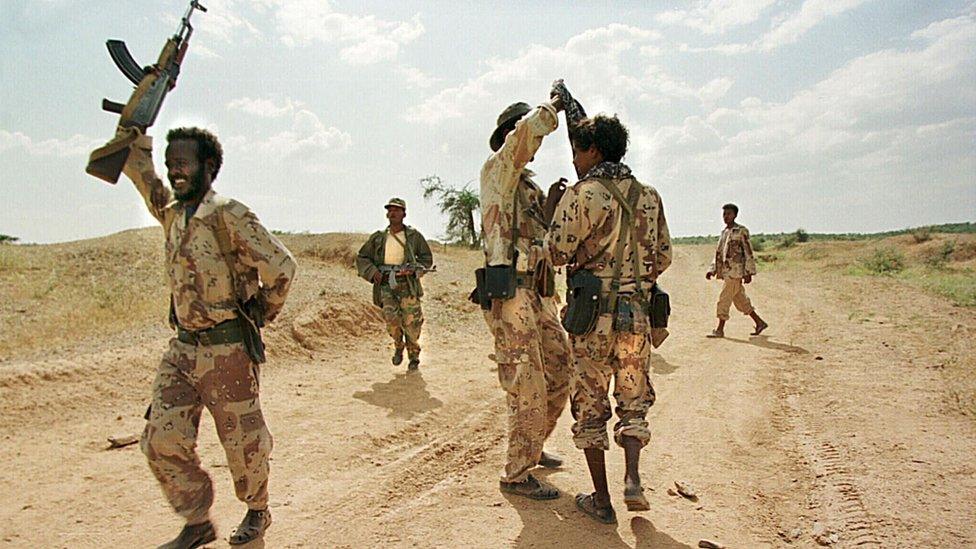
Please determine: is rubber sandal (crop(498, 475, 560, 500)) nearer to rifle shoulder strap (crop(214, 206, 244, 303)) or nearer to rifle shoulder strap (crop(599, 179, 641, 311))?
rifle shoulder strap (crop(599, 179, 641, 311))

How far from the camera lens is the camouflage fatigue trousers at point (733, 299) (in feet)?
35.1

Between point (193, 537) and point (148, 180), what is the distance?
199 cm

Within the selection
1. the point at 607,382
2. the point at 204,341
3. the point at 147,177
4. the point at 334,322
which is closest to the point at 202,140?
the point at 147,177

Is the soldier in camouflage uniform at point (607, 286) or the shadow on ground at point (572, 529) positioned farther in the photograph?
the soldier in camouflage uniform at point (607, 286)

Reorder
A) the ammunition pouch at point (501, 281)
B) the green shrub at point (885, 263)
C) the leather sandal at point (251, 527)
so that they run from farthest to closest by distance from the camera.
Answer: the green shrub at point (885, 263), the ammunition pouch at point (501, 281), the leather sandal at point (251, 527)

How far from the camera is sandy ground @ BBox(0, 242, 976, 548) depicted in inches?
154

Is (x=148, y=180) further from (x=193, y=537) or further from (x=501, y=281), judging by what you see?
(x=501, y=281)

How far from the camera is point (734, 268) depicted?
34.9ft

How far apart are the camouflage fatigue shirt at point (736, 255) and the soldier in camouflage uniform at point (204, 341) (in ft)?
28.5

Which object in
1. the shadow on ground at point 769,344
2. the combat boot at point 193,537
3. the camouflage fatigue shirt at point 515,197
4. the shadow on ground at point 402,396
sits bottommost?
the shadow on ground at point 402,396

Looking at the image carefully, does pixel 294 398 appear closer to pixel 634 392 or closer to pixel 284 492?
pixel 284 492

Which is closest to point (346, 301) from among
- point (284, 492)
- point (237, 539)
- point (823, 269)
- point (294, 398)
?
point (294, 398)

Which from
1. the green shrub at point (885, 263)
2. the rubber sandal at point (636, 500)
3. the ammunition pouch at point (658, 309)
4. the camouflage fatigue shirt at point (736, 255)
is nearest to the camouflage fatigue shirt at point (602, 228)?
the ammunition pouch at point (658, 309)

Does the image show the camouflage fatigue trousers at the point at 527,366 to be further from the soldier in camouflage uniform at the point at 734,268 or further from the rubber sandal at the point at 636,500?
the soldier in camouflage uniform at the point at 734,268
